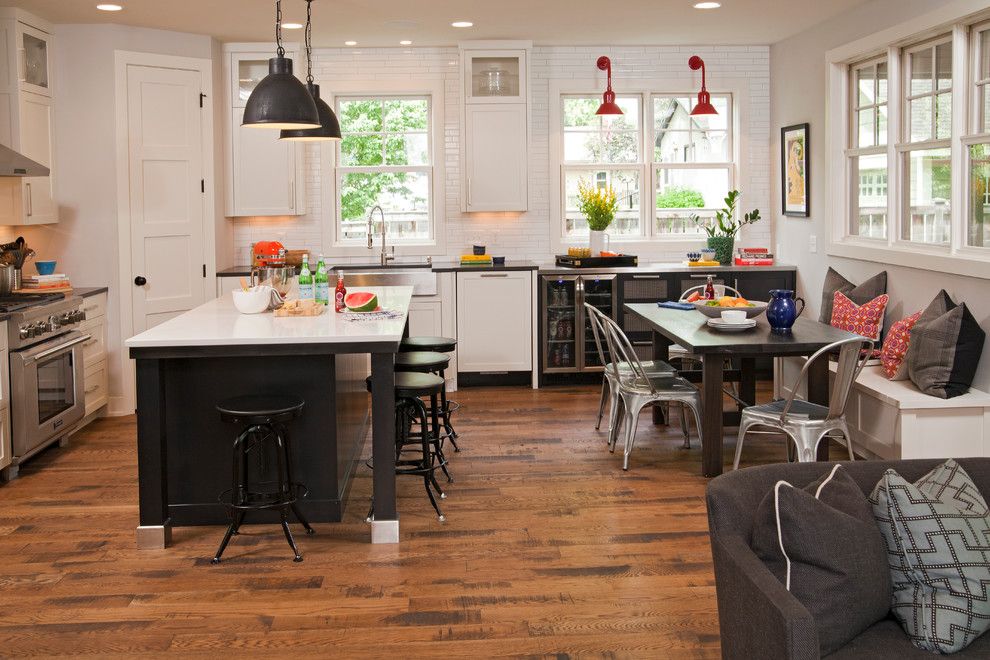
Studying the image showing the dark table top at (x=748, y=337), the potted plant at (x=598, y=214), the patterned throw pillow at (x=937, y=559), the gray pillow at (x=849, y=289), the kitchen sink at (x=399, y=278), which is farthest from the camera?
the potted plant at (x=598, y=214)

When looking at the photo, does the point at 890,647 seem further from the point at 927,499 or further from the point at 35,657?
the point at 35,657

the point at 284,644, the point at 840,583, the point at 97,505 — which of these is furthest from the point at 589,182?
the point at 840,583

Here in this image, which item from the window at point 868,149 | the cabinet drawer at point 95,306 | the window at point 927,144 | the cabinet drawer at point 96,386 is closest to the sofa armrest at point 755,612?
the window at point 927,144

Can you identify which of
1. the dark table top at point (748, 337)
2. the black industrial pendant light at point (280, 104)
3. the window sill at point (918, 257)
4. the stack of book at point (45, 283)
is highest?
the black industrial pendant light at point (280, 104)

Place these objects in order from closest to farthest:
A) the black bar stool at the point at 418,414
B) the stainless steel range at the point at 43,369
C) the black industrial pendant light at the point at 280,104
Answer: the black industrial pendant light at the point at 280,104
the black bar stool at the point at 418,414
the stainless steel range at the point at 43,369

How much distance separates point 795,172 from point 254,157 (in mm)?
4318

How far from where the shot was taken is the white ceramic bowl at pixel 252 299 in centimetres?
519

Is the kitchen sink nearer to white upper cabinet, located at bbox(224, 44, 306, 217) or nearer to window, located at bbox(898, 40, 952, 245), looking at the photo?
white upper cabinet, located at bbox(224, 44, 306, 217)

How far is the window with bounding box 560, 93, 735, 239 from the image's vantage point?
8.83 meters

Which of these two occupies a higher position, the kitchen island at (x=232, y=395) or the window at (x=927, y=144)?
the window at (x=927, y=144)

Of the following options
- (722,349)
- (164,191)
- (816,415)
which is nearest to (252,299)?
(722,349)

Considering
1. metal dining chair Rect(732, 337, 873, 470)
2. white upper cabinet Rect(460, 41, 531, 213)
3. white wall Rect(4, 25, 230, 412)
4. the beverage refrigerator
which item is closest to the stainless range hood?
white wall Rect(4, 25, 230, 412)

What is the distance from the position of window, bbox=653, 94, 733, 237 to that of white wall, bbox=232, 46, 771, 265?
179 mm

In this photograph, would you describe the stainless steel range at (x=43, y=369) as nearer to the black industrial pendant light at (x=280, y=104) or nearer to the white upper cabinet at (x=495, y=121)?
the black industrial pendant light at (x=280, y=104)
